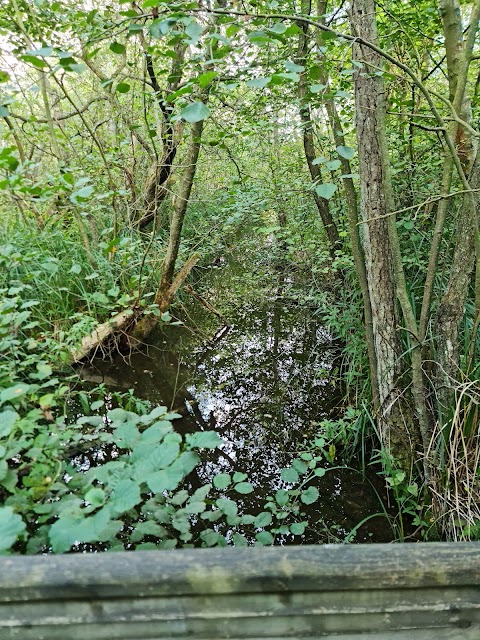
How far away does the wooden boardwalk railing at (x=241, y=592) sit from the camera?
780 mm

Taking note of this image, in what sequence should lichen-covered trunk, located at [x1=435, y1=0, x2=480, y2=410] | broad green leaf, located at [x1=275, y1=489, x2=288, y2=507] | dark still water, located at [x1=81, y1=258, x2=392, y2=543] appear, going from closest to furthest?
broad green leaf, located at [x1=275, y1=489, x2=288, y2=507] < lichen-covered trunk, located at [x1=435, y1=0, x2=480, y2=410] < dark still water, located at [x1=81, y1=258, x2=392, y2=543]

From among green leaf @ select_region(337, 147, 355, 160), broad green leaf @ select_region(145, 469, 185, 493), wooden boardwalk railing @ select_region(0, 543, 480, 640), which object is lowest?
wooden boardwalk railing @ select_region(0, 543, 480, 640)

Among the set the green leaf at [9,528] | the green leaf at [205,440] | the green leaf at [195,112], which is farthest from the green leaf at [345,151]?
the green leaf at [9,528]

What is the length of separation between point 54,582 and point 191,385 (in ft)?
8.89

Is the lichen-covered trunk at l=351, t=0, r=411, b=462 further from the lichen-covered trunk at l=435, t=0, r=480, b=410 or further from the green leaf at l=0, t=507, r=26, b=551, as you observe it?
the green leaf at l=0, t=507, r=26, b=551

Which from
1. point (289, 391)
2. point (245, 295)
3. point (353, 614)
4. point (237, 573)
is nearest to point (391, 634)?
point (353, 614)

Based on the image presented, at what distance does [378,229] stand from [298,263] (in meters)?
2.51

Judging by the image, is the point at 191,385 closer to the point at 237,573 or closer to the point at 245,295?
the point at 245,295

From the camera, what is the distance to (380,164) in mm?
1906

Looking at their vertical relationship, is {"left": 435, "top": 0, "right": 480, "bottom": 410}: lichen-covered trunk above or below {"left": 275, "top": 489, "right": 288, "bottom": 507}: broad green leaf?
above

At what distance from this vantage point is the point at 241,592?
80cm

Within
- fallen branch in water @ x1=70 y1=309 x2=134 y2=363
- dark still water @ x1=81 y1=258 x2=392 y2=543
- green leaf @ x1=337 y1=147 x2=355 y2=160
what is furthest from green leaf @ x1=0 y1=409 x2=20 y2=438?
fallen branch in water @ x1=70 y1=309 x2=134 y2=363

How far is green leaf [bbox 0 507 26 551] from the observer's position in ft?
2.70

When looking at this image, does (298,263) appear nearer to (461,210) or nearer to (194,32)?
(461,210)
